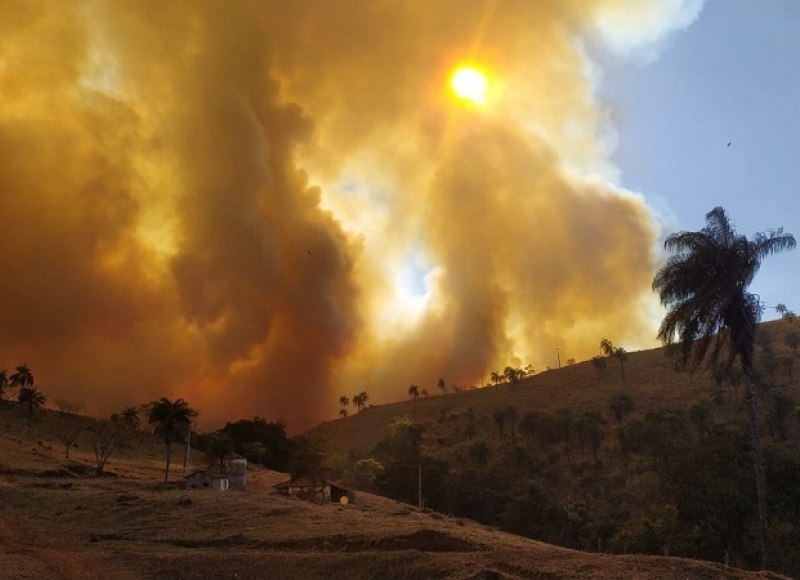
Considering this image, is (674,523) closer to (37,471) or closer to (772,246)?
(772,246)

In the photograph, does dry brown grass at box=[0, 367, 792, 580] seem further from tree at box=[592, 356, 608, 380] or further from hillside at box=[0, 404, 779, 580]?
tree at box=[592, 356, 608, 380]

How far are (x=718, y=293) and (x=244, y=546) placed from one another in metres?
22.5

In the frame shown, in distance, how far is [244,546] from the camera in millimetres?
27391

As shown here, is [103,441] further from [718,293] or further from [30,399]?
[718,293]

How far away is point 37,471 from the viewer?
62188 mm

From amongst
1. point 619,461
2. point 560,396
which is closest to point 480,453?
point 619,461

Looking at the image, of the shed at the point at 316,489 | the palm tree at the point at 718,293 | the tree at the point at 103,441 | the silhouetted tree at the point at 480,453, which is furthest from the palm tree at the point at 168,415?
the palm tree at the point at 718,293

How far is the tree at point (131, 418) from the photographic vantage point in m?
109

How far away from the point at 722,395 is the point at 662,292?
304ft

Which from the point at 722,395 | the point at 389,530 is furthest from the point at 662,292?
the point at 722,395

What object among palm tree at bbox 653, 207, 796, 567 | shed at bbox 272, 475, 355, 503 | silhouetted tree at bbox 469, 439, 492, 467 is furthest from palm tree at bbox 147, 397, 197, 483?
palm tree at bbox 653, 207, 796, 567

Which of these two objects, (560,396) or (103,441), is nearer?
→ (103,441)

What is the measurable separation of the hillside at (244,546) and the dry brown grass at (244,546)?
2.2 inches

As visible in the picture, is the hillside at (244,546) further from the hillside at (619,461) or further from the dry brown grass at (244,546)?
the hillside at (619,461)
